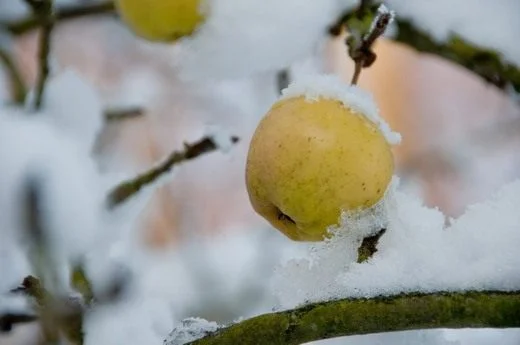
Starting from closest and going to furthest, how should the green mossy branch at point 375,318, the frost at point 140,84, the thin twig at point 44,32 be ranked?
the green mossy branch at point 375,318, the thin twig at point 44,32, the frost at point 140,84

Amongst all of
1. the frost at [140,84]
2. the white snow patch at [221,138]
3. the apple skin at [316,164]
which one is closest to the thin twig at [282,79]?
the white snow patch at [221,138]

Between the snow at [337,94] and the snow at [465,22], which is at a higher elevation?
the snow at [465,22]

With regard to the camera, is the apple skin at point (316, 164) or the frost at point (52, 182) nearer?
the apple skin at point (316, 164)

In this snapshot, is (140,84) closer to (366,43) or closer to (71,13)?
(71,13)

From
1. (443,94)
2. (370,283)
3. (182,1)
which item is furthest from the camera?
(443,94)

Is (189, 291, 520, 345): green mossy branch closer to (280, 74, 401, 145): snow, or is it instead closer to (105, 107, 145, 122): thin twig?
(280, 74, 401, 145): snow

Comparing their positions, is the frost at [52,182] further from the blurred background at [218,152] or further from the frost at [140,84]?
the frost at [140,84]

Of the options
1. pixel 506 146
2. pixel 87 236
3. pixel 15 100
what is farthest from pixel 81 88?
pixel 506 146

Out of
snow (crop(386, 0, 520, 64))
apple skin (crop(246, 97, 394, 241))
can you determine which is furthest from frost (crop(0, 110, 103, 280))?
snow (crop(386, 0, 520, 64))

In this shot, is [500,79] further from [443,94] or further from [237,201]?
[443,94]
